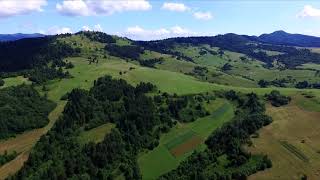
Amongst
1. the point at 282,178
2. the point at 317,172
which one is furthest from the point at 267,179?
the point at 317,172

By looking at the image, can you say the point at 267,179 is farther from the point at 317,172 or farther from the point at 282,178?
the point at 317,172

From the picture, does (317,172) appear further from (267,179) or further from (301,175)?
(267,179)

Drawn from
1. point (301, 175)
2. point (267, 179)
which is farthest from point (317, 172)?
point (267, 179)
